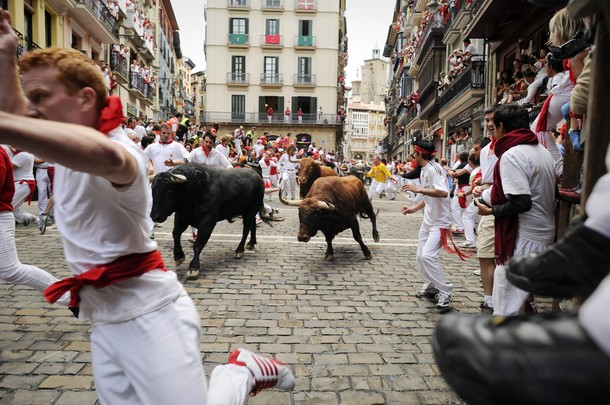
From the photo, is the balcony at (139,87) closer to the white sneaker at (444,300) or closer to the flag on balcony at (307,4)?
the flag on balcony at (307,4)

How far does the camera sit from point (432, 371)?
152 inches

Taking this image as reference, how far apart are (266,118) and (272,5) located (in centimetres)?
1272

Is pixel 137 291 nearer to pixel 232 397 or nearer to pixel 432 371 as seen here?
pixel 232 397

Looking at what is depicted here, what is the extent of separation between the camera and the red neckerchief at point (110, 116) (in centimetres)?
196

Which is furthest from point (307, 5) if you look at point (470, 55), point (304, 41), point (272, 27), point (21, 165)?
point (21, 165)

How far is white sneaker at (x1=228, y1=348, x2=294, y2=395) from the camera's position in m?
2.65

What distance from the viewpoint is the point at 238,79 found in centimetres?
5438

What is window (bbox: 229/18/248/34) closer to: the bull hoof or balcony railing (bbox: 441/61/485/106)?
balcony railing (bbox: 441/61/485/106)

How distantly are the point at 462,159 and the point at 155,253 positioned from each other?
10.3 metres

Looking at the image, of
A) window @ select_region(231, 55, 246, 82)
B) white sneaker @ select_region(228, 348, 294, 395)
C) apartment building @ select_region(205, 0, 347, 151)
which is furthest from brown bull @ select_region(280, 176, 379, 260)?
window @ select_region(231, 55, 246, 82)

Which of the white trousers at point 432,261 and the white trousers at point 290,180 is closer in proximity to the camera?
the white trousers at point 432,261

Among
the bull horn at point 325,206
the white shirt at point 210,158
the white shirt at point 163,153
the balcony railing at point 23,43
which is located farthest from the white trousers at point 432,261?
the balcony railing at point 23,43

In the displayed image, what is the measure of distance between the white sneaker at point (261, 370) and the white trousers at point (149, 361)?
0.65 metres

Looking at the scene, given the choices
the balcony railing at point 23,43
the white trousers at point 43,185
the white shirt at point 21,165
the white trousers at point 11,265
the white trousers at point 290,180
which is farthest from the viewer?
the white trousers at point 290,180
